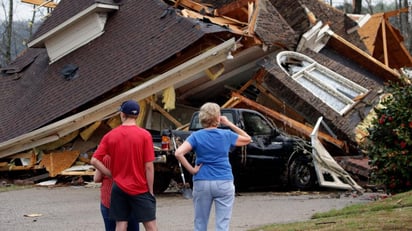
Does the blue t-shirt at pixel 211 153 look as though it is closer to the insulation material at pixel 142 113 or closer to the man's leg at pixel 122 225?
the man's leg at pixel 122 225

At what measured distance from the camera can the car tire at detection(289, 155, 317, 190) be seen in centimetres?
1493

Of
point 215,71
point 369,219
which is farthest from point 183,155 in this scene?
point 215,71

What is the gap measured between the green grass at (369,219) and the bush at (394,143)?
1.30 metres

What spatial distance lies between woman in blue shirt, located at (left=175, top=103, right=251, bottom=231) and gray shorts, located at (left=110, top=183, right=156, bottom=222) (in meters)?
0.49

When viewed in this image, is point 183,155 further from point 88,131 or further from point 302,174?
point 88,131

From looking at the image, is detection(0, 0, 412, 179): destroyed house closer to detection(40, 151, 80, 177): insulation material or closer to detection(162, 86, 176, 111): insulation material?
detection(162, 86, 176, 111): insulation material

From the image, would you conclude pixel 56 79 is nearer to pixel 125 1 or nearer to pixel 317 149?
pixel 125 1

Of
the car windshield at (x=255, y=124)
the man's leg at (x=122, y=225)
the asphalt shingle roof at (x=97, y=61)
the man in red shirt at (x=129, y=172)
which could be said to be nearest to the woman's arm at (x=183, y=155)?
the man in red shirt at (x=129, y=172)

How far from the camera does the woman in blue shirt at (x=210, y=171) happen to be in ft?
20.9

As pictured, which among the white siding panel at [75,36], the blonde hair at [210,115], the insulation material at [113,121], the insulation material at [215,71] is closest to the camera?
the blonde hair at [210,115]

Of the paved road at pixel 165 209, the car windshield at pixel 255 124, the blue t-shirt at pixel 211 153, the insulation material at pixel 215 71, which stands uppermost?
the insulation material at pixel 215 71

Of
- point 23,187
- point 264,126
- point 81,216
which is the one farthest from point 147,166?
point 23,187

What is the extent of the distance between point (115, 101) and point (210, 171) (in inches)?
462

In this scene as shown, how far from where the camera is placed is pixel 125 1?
20625 mm
